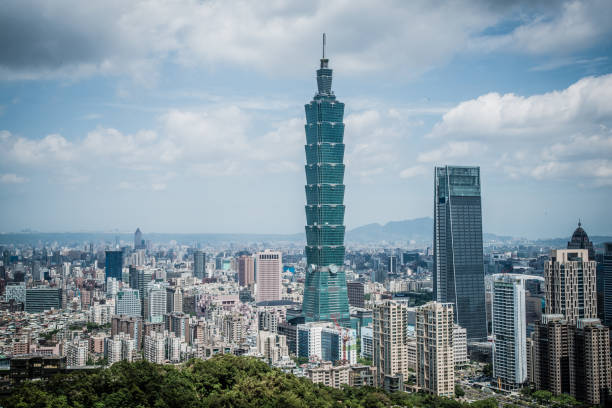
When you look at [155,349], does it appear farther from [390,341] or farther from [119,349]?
[390,341]

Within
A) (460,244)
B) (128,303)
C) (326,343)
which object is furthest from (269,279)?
(326,343)

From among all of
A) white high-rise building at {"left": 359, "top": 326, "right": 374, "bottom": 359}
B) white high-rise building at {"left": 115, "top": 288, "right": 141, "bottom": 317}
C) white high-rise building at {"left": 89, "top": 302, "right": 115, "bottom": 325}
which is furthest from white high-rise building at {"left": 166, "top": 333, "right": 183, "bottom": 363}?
white high-rise building at {"left": 115, "top": 288, "right": 141, "bottom": 317}

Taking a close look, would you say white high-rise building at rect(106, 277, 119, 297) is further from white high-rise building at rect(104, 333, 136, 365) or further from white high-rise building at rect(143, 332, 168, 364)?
white high-rise building at rect(143, 332, 168, 364)

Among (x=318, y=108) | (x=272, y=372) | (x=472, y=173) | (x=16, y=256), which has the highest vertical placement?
(x=318, y=108)

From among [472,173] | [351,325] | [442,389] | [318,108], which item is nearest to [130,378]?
[442,389]

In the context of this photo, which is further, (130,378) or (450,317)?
(450,317)

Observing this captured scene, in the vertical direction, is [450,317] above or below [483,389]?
above

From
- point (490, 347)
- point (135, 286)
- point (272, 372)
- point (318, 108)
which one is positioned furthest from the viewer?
point (135, 286)

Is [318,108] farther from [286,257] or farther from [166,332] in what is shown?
[286,257]
